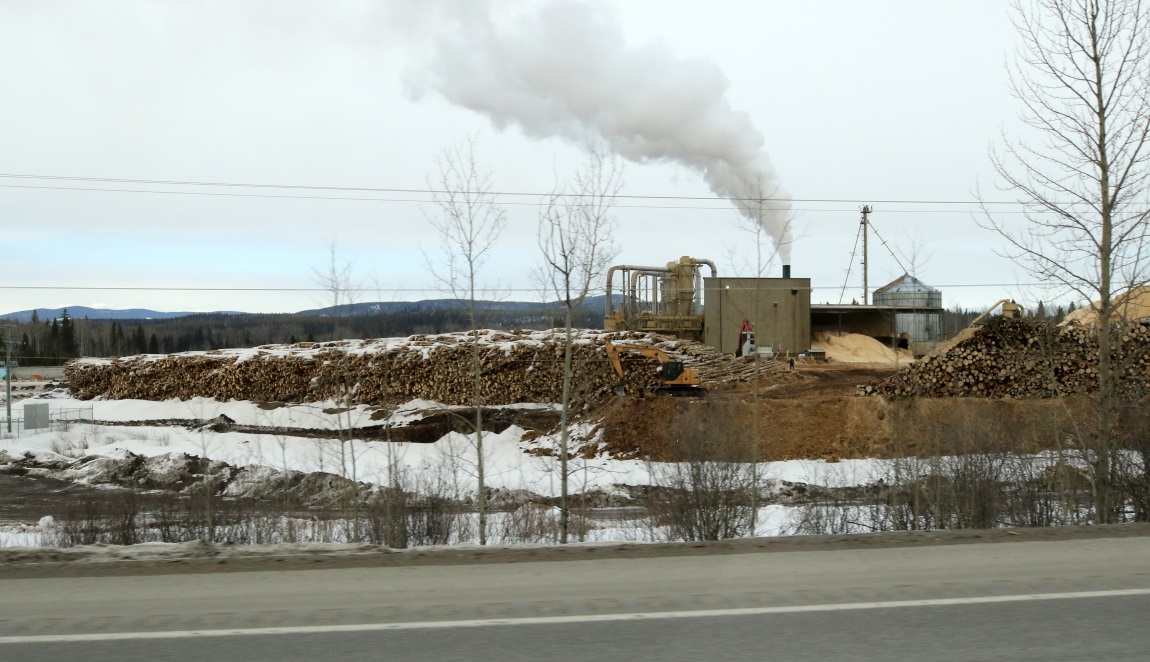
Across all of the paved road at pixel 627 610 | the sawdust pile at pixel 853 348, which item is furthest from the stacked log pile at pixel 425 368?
the paved road at pixel 627 610

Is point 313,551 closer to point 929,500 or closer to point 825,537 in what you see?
point 825,537

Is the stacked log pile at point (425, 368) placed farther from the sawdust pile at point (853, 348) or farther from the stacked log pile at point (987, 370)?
the sawdust pile at point (853, 348)

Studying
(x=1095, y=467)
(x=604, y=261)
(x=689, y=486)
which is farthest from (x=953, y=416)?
(x=604, y=261)

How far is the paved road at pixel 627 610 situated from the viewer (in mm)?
5094

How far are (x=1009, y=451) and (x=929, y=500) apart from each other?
1.56 m

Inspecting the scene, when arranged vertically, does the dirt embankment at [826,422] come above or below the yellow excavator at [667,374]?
below

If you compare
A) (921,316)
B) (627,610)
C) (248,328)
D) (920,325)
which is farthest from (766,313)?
(248,328)

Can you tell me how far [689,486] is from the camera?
43.9 feet

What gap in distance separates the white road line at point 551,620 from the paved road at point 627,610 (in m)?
0.02

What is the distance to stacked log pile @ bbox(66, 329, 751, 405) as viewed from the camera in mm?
27781

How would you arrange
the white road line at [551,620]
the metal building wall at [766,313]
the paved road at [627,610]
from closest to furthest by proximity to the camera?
the paved road at [627,610], the white road line at [551,620], the metal building wall at [766,313]

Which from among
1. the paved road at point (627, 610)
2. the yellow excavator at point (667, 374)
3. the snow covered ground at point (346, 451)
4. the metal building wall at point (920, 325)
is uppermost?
the metal building wall at point (920, 325)

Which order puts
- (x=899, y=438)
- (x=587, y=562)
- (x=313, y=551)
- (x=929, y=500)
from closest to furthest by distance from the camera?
(x=587, y=562) < (x=313, y=551) < (x=929, y=500) < (x=899, y=438)

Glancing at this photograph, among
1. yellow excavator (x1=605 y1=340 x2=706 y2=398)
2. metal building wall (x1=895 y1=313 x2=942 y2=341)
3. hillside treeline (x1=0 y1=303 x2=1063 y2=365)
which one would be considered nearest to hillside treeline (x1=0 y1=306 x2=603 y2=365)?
hillside treeline (x1=0 y1=303 x2=1063 y2=365)
